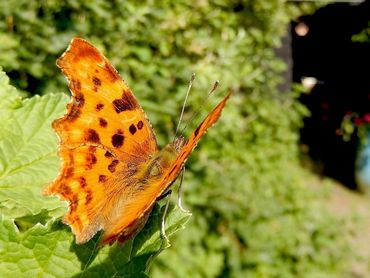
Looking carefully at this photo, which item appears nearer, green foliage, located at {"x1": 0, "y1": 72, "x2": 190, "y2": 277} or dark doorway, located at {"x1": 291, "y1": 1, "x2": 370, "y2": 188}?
green foliage, located at {"x1": 0, "y1": 72, "x2": 190, "y2": 277}

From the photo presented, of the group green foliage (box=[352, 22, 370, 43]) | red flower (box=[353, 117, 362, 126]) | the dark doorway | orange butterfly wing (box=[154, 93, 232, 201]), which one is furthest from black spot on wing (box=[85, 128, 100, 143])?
red flower (box=[353, 117, 362, 126])

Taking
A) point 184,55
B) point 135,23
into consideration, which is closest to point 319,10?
point 184,55

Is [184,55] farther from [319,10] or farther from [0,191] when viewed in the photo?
[0,191]

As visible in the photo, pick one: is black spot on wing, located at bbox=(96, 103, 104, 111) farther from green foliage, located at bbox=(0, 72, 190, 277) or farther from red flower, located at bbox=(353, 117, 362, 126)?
red flower, located at bbox=(353, 117, 362, 126)

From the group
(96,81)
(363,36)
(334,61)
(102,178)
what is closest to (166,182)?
(102,178)

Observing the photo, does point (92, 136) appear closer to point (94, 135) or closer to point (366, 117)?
point (94, 135)
